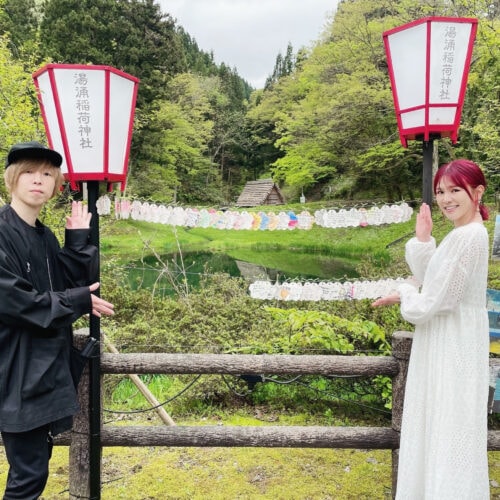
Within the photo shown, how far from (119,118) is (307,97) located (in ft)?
54.1

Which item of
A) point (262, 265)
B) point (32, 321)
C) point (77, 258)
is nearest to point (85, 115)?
point (77, 258)

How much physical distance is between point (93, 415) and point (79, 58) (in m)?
17.3

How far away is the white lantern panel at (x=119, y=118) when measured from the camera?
2113 millimetres

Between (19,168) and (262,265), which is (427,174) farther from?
(262,265)

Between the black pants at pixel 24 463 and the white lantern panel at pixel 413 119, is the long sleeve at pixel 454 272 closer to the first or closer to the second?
the white lantern panel at pixel 413 119

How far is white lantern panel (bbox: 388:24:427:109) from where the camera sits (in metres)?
2.12

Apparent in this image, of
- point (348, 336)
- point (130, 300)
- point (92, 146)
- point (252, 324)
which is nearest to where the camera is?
point (92, 146)

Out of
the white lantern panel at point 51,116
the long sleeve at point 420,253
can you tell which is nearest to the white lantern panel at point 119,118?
the white lantern panel at point 51,116

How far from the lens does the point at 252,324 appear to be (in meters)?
5.55

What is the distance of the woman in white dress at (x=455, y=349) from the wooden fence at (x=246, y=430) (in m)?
0.44

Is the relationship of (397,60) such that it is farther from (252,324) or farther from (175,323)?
(175,323)

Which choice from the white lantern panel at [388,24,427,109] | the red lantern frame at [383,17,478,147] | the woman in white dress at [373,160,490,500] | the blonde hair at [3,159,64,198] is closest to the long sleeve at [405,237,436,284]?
the woman in white dress at [373,160,490,500]

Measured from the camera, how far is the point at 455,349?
70.1 inches

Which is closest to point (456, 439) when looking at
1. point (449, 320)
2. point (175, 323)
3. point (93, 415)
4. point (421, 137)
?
point (449, 320)
